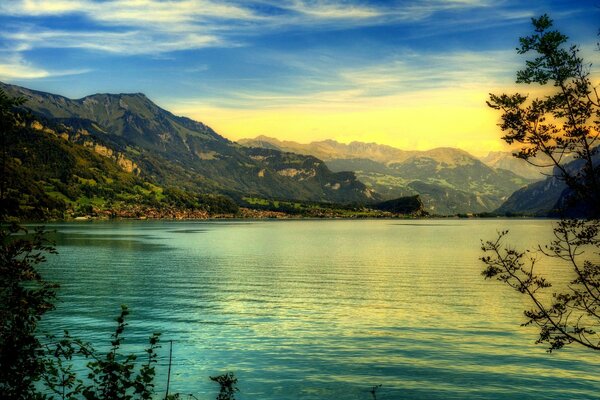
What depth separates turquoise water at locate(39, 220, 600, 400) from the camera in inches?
1281

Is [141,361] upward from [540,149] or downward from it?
downward

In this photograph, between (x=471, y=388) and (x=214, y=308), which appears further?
(x=214, y=308)

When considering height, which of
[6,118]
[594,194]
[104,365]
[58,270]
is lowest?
[58,270]

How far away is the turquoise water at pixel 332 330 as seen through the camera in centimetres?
3253

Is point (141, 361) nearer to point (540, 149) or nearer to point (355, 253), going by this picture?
point (540, 149)

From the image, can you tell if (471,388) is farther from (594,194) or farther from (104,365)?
(104,365)

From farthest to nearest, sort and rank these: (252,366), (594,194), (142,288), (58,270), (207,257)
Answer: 1. (207,257)
2. (58,270)
3. (142,288)
4. (252,366)
5. (594,194)

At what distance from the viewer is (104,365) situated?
678 inches

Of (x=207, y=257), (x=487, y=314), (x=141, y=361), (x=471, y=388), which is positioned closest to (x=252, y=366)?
(x=141, y=361)

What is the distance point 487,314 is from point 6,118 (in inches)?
1995

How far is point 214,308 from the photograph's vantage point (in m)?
59.6

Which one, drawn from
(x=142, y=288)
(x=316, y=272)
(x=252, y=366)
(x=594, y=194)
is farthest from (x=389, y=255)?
(x=594, y=194)

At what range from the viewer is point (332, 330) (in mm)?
47844

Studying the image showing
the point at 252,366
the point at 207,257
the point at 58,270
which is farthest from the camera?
the point at 207,257
